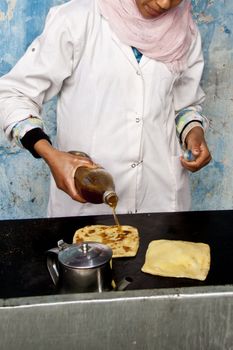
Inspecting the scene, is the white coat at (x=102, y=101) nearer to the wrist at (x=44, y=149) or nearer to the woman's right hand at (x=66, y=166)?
the wrist at (x=44, y=149)

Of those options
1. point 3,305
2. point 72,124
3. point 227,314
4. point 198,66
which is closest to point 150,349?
point 227,314

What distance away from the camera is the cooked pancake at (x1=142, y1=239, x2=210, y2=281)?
4.65ft

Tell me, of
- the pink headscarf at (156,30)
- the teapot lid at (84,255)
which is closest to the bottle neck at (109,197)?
the teapot lid at (84,255)

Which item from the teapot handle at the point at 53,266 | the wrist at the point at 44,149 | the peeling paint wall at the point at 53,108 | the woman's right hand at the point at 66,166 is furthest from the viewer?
the peeling paint wall at the point at 53,108

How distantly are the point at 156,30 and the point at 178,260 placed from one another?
3.39 feet

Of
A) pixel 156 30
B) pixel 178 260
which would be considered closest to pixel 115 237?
pixel 178 260

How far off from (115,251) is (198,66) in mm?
1094

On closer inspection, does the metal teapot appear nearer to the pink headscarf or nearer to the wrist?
the wrist

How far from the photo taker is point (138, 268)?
1.46 meters

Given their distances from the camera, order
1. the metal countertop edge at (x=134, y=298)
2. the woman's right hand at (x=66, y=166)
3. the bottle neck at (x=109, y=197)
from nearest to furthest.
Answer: the metal countertop edge at (x=134, y=298) → the bottle neck at (x=109, y=197) → the woman's right hand at (x=66, y=166)

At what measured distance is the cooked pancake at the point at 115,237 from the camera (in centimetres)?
155

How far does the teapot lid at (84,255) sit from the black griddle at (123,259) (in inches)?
5.2

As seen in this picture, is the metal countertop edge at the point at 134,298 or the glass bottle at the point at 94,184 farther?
the glass bottle at the point at 94,184

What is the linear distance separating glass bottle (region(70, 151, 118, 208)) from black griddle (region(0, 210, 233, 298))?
0.18 m
